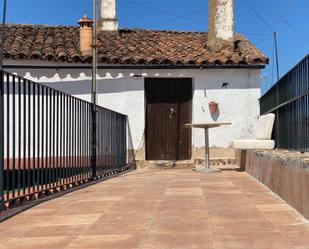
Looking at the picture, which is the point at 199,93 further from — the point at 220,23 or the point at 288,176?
the point at 288,176

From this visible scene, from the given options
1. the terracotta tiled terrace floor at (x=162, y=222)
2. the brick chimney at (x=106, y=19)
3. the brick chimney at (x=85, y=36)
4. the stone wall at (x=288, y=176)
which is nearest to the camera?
the terracotta tiled terrace floor at (x=162, y=222)

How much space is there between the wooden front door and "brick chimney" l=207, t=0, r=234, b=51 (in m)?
1.80

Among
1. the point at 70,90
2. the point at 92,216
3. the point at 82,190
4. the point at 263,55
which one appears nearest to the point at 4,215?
the point at 92,216

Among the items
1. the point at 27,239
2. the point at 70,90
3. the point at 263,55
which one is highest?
the point at 263,55

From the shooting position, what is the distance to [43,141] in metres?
7.12

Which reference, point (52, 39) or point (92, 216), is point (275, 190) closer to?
point (92, 216)

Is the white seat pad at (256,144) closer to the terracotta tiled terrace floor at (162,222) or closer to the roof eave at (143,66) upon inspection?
the terracotta tiled terrace floor at (162,222)

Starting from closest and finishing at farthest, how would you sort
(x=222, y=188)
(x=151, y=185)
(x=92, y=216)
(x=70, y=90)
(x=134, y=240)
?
(x=134, y=240) < (x=92, y=216) < (x=222, y=188) < (x=151, y=185) < (x=70, y=90)

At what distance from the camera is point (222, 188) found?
7.91 metres

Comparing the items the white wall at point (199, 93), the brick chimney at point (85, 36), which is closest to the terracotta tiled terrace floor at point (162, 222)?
the white wall at point (199, 93)

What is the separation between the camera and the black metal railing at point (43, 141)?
5.96 metres

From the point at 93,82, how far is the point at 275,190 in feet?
23.1

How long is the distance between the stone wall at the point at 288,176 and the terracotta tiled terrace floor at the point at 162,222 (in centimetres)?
13

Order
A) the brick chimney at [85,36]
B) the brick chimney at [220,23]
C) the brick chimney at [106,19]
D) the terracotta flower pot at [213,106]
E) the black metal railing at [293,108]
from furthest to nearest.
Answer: the brick chimney at [106,19] → the brick chimney at [220,23] → the brick chimney at [85,36] → the terracotta flower pot at [213,106] → the black metal railing at [293,108]
